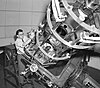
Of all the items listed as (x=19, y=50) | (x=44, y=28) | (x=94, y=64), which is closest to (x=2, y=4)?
(x=19, y=50)

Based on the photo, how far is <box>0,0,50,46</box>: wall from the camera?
5.71 feet

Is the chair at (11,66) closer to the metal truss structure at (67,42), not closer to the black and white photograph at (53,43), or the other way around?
the black and white photograph at (53,43)

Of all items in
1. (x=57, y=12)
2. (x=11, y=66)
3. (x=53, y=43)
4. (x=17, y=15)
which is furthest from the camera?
(x=17, y=15)

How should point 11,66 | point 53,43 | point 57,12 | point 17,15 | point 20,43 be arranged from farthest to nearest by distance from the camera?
point 17,15 < point 11,66 < point 20,43 < point 53,43 < point 57,12

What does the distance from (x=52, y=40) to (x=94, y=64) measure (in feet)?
3.46

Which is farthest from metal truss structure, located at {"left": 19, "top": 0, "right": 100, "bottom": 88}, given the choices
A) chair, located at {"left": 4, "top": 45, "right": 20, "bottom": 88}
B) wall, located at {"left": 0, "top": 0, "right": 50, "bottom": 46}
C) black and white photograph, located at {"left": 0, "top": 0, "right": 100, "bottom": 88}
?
wall, located at {"left": 0, "top": 0, "right": 50, "bottom": 46}

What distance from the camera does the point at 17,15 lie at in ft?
5.94

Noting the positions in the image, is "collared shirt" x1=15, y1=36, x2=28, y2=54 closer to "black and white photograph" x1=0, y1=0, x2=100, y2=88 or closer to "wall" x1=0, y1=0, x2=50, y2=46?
"black and white photograph" x1=0, y1=0, x2=100, y2=88

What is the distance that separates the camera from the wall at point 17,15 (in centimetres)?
174

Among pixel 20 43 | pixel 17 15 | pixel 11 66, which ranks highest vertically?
pixel 17 15

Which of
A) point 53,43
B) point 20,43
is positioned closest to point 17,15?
point 20,43

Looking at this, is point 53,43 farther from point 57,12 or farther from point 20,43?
point 20,43

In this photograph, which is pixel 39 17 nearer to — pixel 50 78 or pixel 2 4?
pixel 2 4

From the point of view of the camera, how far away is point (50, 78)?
0.97m
